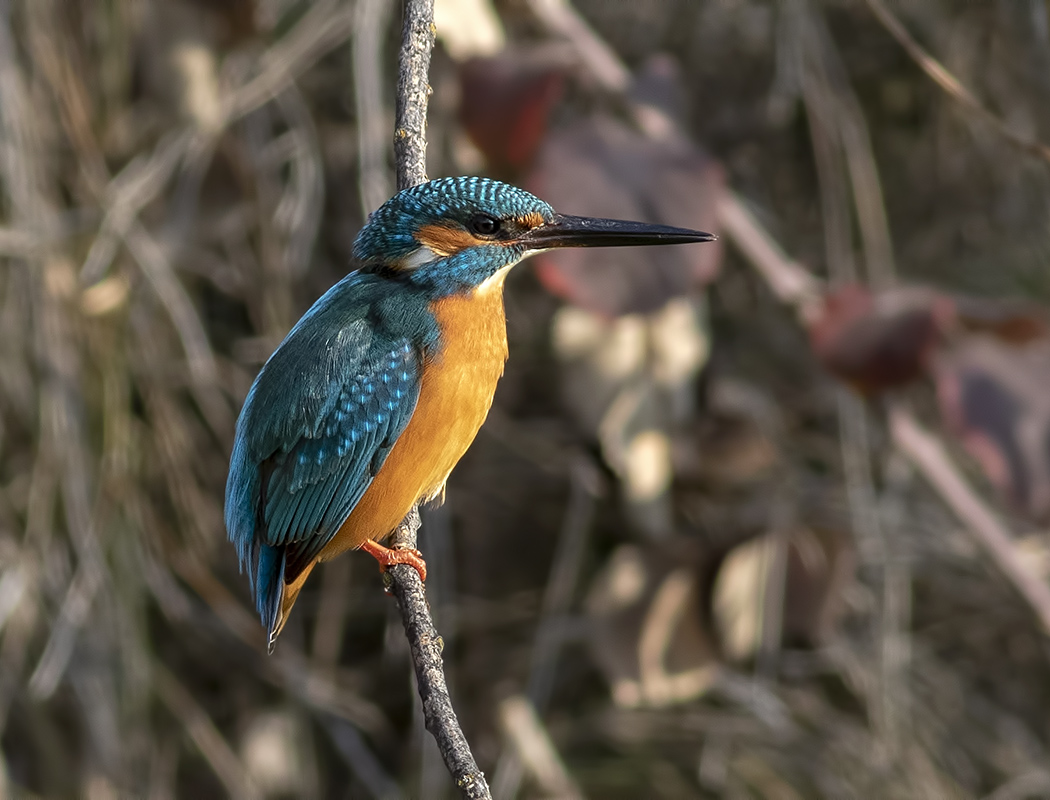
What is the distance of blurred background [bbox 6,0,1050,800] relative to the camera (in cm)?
232

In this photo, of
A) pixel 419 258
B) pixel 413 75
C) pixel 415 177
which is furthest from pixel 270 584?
pixel 413 75

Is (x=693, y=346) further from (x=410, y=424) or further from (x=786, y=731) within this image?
(x=786, y=731)

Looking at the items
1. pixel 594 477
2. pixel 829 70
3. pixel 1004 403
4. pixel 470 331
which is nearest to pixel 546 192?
pixel 470 331

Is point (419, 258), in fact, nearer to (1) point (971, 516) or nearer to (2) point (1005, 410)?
(2) point (1005, 410)

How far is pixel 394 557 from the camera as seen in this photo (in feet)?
5.98

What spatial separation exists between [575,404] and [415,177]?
665 millimetres

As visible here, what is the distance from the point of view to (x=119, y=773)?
2799mm

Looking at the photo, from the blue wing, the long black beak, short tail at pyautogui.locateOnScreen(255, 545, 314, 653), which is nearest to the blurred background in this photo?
the long black beak

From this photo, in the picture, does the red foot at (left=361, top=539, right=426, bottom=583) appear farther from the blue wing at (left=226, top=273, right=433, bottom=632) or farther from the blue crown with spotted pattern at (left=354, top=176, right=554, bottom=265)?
the blue crown with spotted pattern at (left=354, top=176, right=554, bottom=265)

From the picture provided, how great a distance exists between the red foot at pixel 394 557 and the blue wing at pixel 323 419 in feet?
0.23

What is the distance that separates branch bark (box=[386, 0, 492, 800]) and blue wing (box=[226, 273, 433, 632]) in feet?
0.53

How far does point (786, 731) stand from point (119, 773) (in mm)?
1715

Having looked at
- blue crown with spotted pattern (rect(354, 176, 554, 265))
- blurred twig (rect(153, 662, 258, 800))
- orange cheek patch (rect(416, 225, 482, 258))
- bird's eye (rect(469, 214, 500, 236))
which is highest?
blue crown with spotted pattern (rect(354, 176, 554, 265))

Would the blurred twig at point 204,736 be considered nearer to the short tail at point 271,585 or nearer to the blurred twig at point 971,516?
the short tail at point 271,585
